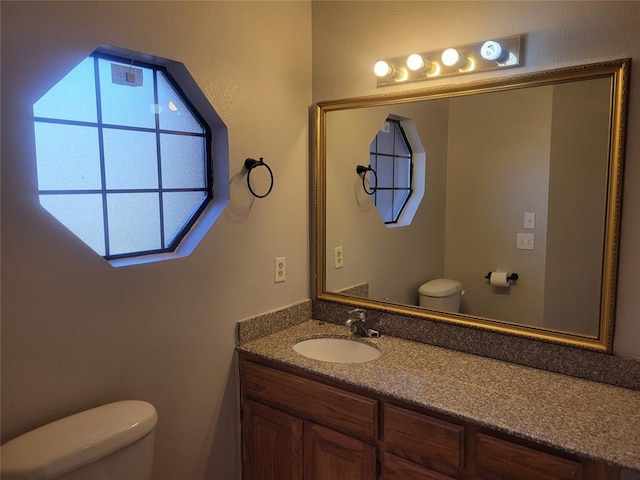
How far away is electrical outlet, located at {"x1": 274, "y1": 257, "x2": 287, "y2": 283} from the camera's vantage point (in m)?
2.09

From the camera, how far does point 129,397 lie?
5.15 feet

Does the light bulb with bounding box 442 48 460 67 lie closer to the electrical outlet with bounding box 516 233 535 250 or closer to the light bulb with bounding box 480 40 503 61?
the light bulb with bounding box 480 40 503 61

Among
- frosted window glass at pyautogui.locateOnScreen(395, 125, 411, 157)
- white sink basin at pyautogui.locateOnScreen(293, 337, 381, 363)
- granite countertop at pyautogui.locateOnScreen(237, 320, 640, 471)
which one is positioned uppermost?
frosted window glass at pyautogui.locateOnScreen(395, 125, 411, 157)

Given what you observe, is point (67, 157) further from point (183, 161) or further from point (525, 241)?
point (525, 241)

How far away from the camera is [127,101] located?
1.61 metres

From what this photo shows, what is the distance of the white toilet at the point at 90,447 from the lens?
118 cm

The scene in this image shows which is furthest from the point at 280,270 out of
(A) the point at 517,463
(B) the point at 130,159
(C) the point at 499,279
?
(A) the point at 517,463

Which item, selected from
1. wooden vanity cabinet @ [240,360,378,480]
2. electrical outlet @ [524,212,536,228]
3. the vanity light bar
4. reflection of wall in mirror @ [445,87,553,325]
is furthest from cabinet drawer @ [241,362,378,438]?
the vanity light bar

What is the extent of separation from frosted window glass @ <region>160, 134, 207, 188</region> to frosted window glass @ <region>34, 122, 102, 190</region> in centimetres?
26

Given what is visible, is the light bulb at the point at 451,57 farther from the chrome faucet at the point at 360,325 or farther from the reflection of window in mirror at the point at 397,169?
the chrome faucet at the point at 360,325

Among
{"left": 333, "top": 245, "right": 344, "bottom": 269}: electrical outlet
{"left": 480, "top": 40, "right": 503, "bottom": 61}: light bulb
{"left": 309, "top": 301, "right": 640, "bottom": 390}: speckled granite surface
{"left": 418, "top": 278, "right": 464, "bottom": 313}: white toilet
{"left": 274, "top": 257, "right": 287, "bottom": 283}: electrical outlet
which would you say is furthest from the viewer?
{"left": 333, "top": 245, "right": 344, "bottom": 269}: electrical outlet

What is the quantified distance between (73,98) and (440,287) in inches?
58.9

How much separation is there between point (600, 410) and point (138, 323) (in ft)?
4.83

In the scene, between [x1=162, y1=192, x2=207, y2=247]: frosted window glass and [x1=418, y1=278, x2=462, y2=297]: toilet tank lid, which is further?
[x1=418, y1=278, x2=462, y2=297]: toilet tank lid
